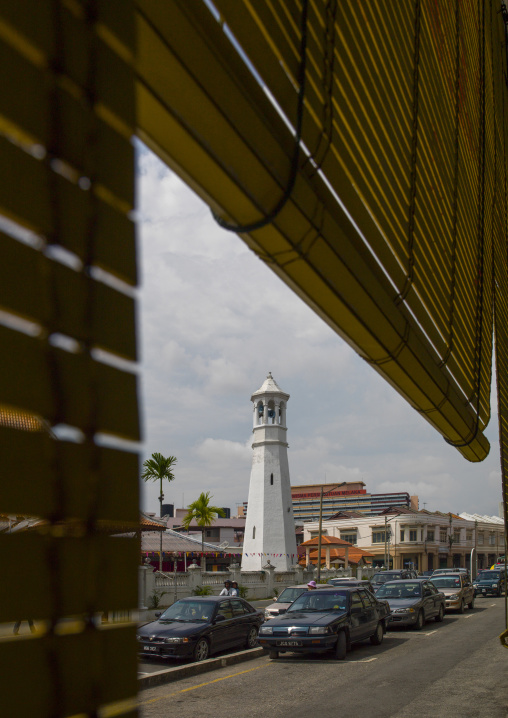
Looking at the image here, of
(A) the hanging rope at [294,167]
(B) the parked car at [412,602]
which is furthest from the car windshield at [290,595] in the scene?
(A) the hanging rope at [294,167]

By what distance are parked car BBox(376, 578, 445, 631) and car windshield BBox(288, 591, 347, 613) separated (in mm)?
4416

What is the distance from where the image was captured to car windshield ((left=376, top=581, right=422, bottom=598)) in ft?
70.9

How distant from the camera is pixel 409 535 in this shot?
266 ft

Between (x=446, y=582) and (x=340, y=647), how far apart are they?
14111 millimetres

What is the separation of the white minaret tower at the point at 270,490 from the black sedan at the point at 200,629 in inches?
1107

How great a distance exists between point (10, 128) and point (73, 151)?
0.12 m

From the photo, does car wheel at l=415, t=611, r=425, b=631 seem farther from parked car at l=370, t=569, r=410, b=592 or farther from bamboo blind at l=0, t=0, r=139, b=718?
bamboo blind at l=0, t=0, r=139, b=718

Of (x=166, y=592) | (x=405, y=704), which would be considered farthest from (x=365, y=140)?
(x=166, y=592)

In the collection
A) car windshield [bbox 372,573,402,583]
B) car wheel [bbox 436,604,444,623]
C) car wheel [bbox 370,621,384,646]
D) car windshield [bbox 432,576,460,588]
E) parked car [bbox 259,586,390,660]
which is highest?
parked car [bbox 259,586,390,660]

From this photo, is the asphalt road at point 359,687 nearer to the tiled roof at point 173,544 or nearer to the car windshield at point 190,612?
the car windshield at point 190,612

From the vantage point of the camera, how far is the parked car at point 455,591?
25938 millimetres

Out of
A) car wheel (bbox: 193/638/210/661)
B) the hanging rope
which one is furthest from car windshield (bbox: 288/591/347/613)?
the hanging rope

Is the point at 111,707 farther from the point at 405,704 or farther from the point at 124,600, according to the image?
the point at 405,704

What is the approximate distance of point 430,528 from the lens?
8406cm
